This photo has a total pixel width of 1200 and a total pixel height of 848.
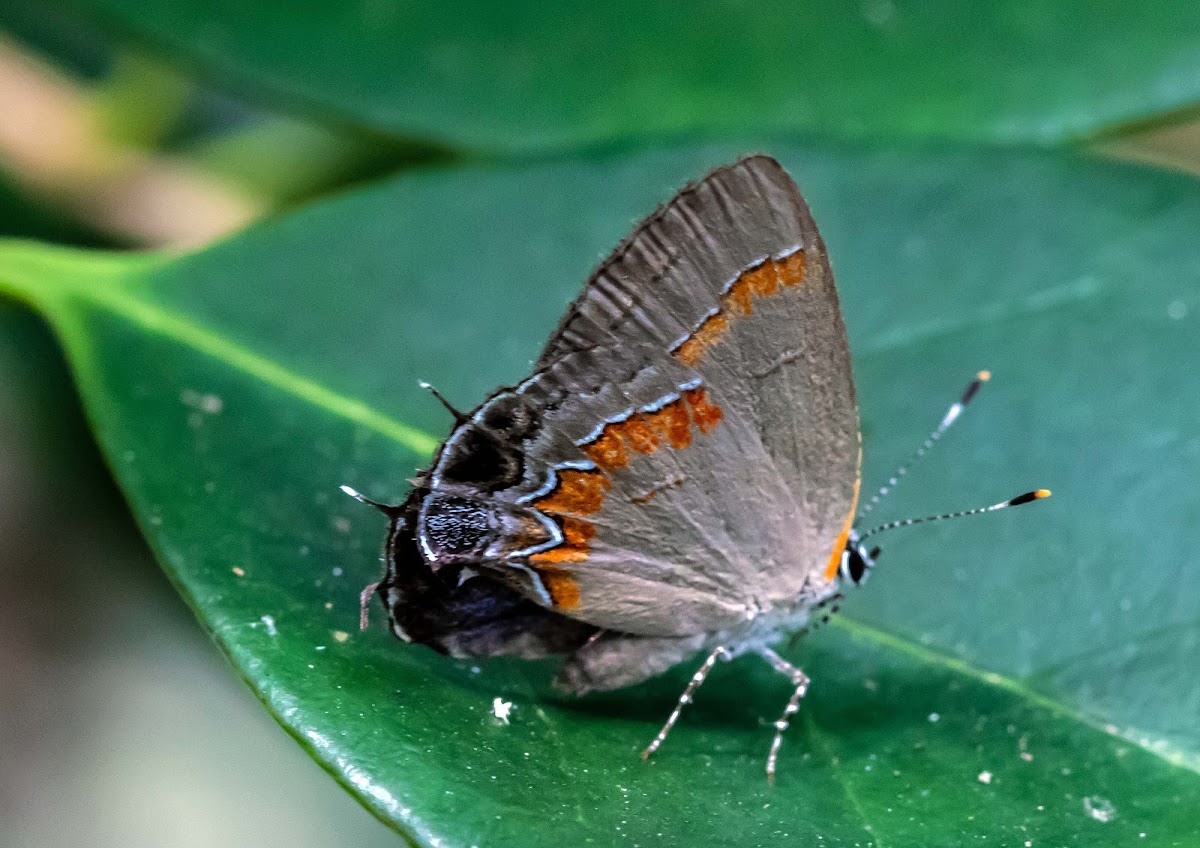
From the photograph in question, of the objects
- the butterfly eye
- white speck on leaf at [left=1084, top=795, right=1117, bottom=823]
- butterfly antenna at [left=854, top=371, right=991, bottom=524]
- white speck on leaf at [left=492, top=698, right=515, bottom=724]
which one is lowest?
white speck on leaf at [left=492, top=698, right=515, bottom=724]

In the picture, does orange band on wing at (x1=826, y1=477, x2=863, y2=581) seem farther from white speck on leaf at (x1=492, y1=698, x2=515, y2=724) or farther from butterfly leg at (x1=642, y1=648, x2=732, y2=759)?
white speck on leaf at (x1=492, y1=698, x2=515, y2=724)

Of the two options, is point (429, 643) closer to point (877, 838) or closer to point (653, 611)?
point (653, 611)

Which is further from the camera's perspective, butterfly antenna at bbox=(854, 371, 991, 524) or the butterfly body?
butterfly antenna at bbox=(854, 371, 991, 524)

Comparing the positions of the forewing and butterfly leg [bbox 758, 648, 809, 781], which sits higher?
the forewing

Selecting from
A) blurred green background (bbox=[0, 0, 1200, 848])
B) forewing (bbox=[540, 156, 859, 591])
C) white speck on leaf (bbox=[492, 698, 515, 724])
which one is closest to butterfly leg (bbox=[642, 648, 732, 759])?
white speck on leaf (bbox=[492, 698, 515, 724])

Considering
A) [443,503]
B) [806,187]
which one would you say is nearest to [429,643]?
[443,503]

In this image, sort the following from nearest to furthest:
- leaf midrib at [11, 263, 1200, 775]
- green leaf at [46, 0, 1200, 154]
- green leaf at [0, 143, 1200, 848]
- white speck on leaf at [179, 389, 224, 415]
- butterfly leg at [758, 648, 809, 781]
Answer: green leaf at [0, 143, 1200, 848]
butterfly leg at [758, 648, 809, 781]
leaf midrib at [11, 263, 1200, 775]
white speck on leaf at [179, 389, 224, 415]
green leaf at [46, 0, 1200, 154]

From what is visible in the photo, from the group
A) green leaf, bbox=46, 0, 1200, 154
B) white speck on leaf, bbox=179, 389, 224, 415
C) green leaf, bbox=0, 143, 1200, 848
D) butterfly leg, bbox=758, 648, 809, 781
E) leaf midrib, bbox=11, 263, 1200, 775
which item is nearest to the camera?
green leaf, bbox=0, 143, 1200, 848
